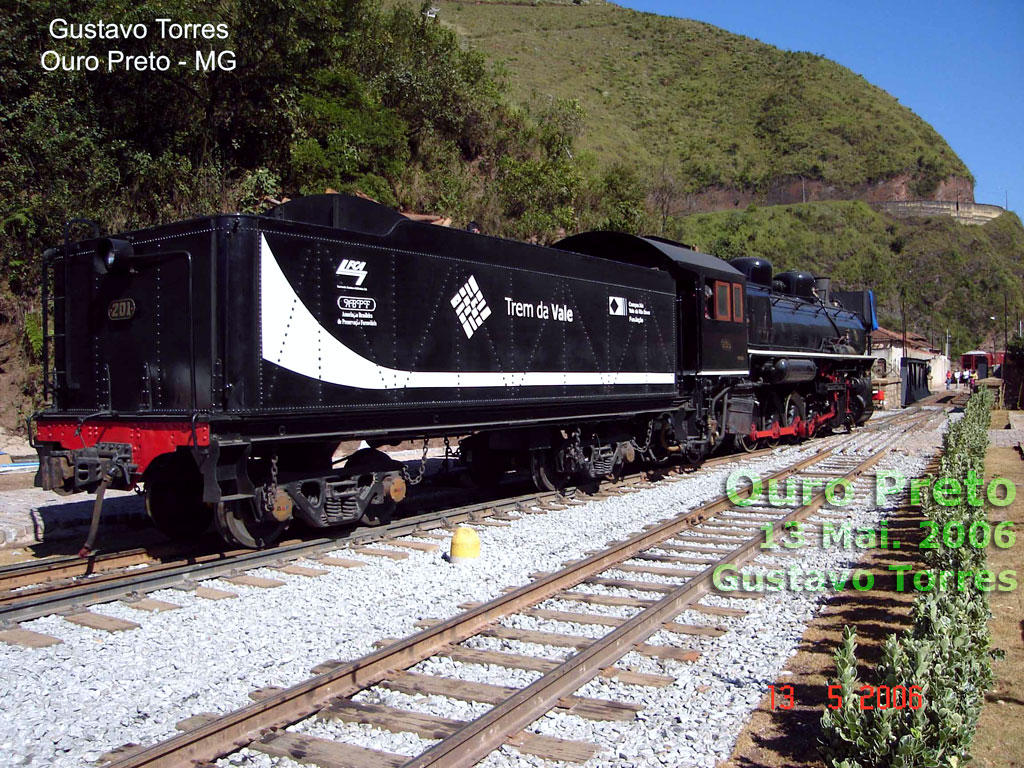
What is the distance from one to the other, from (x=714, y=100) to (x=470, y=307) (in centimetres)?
12476

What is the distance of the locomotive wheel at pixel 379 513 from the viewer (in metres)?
9.05

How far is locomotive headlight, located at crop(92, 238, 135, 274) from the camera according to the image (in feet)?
25.5

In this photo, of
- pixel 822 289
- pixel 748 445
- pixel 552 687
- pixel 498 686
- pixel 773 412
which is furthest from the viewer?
pixel 822 289

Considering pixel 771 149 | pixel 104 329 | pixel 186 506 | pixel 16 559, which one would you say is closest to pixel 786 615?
pixel 186 506

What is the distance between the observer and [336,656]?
5.25 metres

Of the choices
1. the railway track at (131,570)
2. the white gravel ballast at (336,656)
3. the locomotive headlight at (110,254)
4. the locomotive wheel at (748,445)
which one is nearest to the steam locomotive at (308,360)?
the locomotive headlight at (110,254)

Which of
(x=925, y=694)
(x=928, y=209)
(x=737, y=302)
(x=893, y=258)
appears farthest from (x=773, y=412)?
(x=928, y=209)

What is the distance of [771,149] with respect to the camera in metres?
116

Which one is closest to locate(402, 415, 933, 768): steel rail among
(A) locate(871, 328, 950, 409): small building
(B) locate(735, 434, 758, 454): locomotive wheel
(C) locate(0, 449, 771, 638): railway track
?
(C) locate(0, 449, 771, 638): railway track

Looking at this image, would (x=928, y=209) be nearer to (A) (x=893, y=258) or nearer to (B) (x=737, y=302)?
(A) (x=893, y=258)

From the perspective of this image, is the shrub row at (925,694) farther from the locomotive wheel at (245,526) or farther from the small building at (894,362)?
the small building at (894,362)

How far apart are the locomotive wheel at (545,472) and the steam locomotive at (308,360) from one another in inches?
1.2

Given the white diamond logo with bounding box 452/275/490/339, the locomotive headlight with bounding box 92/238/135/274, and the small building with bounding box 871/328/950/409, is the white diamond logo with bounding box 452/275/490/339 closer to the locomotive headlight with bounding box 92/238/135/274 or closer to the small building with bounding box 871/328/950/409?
the locomotive headlight with bounding box 92/238/135/274

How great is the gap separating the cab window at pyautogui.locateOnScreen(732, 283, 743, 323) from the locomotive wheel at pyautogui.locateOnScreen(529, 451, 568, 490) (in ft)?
16.5
